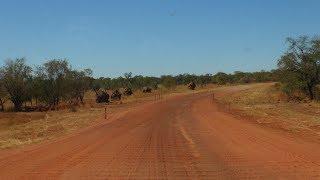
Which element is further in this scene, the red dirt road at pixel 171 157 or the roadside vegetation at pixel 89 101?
the roadside vegetation at pixel 89 101

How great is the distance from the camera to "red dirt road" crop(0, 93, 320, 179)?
13.0m

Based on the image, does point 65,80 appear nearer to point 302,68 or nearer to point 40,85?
point 40,85

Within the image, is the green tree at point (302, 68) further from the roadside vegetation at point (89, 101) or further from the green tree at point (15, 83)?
the green tree at point (15, 83)

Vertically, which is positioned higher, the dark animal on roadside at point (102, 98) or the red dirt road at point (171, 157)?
the dark animal on roadside at point (102, 98)

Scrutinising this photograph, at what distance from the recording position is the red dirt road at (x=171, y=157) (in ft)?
42.6

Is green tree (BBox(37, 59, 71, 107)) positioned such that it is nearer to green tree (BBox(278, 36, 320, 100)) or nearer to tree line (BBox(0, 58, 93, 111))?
tree line (BBox(0, 58, 93, 111))

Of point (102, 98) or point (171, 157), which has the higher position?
point (102, 98)

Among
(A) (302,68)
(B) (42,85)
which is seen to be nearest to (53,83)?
(B) (42,85)

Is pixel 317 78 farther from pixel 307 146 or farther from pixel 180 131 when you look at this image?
pixel 307 146

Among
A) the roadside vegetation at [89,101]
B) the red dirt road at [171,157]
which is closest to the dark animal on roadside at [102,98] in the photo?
the roadside vegetation at [89,101]

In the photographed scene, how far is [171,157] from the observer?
1591 centimetres

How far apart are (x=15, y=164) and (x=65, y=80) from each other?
2154 inches

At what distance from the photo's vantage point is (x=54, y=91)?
68.1 metres

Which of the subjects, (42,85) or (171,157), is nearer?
(171,157)
